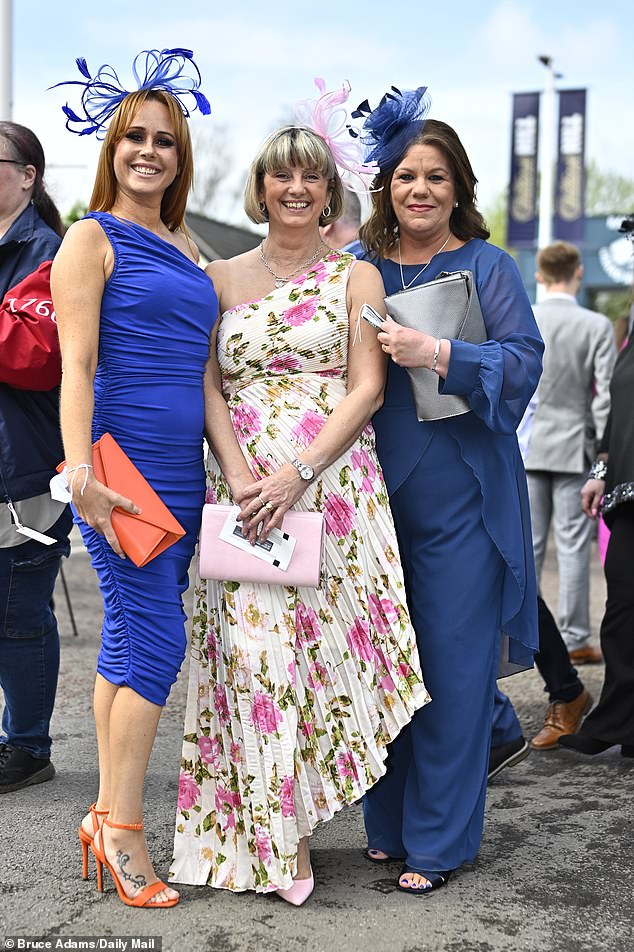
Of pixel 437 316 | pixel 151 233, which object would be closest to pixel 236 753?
pixel 437 316

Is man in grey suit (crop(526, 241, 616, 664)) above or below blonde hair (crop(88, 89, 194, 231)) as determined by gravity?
below

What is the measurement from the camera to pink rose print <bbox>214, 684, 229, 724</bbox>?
313 cm

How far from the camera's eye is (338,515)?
3102 mm

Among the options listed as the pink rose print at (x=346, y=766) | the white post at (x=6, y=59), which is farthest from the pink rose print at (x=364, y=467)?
the white post at (x=6, y=59)

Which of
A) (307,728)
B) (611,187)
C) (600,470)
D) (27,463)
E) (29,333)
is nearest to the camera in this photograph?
(307,728)

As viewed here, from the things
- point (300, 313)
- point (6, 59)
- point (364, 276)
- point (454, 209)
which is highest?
point (6, 59)

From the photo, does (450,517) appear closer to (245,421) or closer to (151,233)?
(245,421)

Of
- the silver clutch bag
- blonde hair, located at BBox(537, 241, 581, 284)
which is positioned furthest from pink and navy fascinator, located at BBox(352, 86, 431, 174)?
blonde hair, located at BBox(537, 241, 581, 284)

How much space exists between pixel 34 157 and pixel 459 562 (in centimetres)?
209

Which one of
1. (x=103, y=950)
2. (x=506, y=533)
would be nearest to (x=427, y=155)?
(x=506, y=533)

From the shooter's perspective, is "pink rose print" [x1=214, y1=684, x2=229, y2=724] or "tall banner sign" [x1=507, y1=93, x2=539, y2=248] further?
"tall banner sign" [x1=507, y1=93, x2=539, y2=248]

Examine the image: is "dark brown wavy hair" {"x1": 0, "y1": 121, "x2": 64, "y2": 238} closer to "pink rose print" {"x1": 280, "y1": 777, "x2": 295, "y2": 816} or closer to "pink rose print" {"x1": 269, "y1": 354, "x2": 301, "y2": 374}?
"pink rose print" {"x1": 269, "y1": 354, "x2": 301, "y2": 374}

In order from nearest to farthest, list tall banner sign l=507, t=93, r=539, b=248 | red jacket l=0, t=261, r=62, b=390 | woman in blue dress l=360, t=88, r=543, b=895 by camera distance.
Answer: woman in blue dress l=360, t=88, r=543, b=895, red jacket l=0, t=261, r=62, b=390, tall banner sign l=507, t=93, r=539, b=248

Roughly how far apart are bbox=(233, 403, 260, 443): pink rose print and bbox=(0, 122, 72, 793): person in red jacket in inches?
30.7
